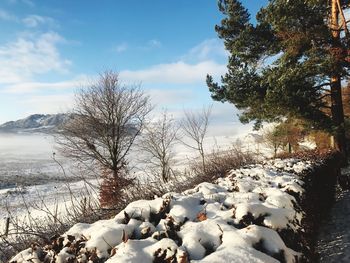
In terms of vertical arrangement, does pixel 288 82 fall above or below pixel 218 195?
above

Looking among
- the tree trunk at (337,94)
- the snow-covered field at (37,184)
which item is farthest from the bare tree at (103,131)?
the tree trunk at (337,94)

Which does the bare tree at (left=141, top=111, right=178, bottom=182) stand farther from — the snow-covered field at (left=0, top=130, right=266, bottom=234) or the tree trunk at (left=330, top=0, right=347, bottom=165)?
the tree trunk at (left=330, top=0, right=347, bottom=165)

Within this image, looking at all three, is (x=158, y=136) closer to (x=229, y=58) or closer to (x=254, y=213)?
(x=229, y=58)

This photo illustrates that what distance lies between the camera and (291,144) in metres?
34.2

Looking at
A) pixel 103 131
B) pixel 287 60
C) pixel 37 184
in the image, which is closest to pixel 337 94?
pixel 287 60

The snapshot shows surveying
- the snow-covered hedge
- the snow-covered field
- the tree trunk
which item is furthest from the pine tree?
the snow-covered hedge

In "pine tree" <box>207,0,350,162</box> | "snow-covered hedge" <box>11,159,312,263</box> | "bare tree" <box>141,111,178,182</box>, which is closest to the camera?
"snow-covered hedge" <box>11,159,312,263</box>

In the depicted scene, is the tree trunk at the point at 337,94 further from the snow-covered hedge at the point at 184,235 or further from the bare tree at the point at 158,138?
the bare tree at the point at 158,138

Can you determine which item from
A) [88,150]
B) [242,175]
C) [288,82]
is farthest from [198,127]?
[242,175]

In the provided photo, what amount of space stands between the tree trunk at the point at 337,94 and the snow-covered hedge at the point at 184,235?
1176cm

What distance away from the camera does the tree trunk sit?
1341 centimetres

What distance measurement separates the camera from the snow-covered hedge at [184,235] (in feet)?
7.09

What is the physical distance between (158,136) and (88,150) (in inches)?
400

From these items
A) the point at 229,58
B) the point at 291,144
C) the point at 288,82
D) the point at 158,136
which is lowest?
the point at 291,144
